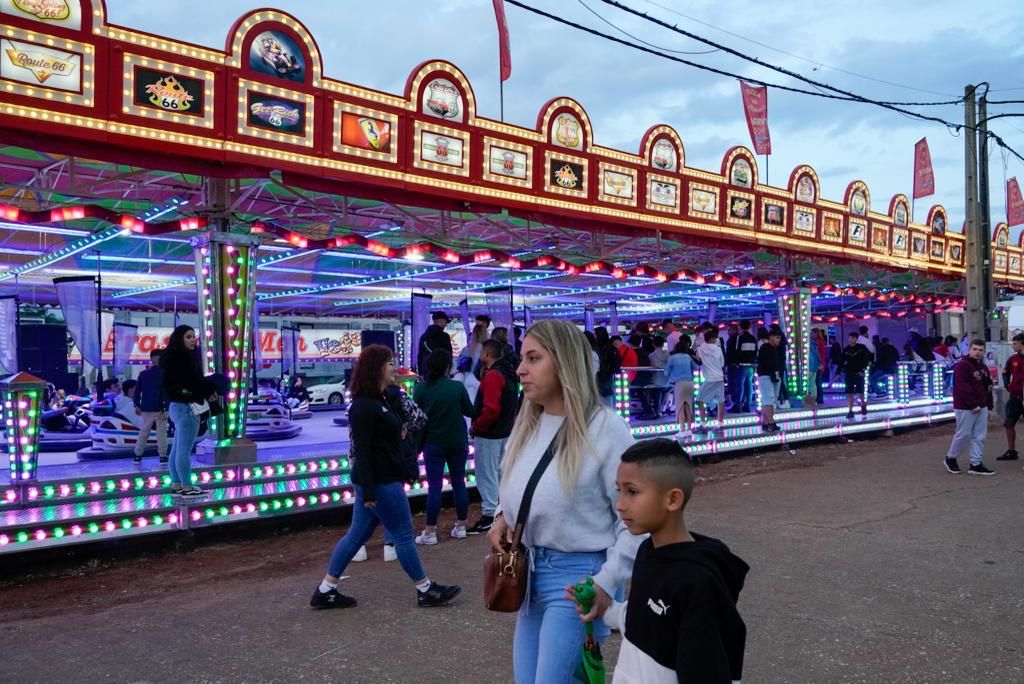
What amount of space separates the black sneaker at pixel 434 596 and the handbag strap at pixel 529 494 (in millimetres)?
2818

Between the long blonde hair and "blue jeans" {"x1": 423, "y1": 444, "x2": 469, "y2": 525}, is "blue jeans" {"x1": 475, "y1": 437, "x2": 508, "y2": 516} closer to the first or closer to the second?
"blue jeans" {"x1": 423, "y1": 444, "x2": 469, "y2": 525}

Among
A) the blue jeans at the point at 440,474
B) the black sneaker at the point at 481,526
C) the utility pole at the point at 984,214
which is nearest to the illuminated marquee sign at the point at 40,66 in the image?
the blue jeans at the point at 440,474

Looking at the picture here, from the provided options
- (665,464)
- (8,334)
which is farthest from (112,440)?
(665,464)

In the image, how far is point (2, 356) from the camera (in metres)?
13.1

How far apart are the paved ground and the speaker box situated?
1404 cm

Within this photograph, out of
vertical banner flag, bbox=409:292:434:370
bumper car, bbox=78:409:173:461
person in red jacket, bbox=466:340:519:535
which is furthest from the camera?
vertical banner flag, bbox=409:292:434:370

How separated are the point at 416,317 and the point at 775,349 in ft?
21.1

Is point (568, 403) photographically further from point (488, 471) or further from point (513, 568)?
point (488, 471)

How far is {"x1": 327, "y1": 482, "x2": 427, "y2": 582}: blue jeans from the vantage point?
16.3 ft

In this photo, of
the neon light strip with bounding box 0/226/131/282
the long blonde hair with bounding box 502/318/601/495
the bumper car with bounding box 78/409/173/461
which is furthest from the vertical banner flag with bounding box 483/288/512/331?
the long blonde hair with bounding box 502/318/601/495

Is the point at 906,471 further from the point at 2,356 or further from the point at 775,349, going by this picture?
the point at 2,356

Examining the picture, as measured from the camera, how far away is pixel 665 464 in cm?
214

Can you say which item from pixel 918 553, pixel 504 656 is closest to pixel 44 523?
pixel 504 656

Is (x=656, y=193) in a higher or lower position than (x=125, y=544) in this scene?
higher
